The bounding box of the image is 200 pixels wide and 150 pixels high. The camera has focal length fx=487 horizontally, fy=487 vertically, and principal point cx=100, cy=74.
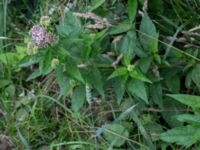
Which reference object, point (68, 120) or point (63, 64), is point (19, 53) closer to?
point (68, 120)

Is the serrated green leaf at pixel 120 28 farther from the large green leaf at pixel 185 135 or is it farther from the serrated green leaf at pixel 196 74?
the large green leaf at pixel 185 135

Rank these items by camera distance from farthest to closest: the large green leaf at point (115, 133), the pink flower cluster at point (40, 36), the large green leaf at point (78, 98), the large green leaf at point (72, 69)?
1. the large green leaf at point (115, 133)
2. the large green leaf at point (78, 98)
3. the large green leaf at point (72, 69)
4. the pink flower cluster at point (40, 36)

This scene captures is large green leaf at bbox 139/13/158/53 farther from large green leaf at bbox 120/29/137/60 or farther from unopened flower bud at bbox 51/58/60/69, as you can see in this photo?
unopened flower bud at bbox 51/58/60/69

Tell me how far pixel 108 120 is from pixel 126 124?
11cm

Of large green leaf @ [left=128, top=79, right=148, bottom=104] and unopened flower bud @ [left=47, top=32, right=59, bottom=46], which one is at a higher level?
unopened flower bud @ [left=47, top=32, right=59, bottom=46]

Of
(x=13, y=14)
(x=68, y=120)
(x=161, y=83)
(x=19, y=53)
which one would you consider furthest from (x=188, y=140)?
(x=13, y=14)

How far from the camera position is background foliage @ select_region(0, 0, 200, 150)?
162cm

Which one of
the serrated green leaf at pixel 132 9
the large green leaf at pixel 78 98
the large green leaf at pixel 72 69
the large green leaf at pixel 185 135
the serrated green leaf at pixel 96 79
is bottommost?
the large green leaf at pixel 185 135

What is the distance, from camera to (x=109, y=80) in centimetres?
174

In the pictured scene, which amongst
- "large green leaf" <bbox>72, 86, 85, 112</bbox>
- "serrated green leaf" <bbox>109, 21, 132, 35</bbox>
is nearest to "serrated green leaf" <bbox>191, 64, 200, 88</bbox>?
"serrated green leaf" <bbox>109, 21, 132, 35</bbox>

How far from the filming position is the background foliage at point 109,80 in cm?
162

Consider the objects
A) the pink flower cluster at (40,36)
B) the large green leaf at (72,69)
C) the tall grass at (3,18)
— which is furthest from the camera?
the tall grass at (3,18)

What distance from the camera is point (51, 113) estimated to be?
219 cm

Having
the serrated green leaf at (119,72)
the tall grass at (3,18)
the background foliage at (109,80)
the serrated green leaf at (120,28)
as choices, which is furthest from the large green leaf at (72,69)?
the tall grass at (3,18)
